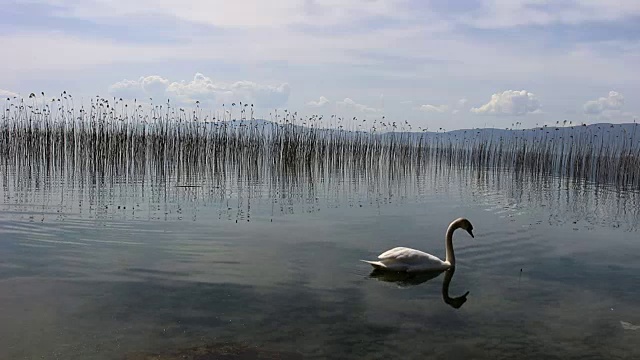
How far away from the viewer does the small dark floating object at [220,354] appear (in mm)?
5637

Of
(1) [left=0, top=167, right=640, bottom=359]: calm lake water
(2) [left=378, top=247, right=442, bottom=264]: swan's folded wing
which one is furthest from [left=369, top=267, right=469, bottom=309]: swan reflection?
(2) [left=378, top=247, right=442, bottom=264]: swan's folded wing

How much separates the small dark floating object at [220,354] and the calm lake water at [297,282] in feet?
0.17

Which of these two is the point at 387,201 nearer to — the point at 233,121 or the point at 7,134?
the point at 233,121

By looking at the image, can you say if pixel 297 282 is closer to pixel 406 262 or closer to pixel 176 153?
pixel 406 262

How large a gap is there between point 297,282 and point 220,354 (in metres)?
2.70

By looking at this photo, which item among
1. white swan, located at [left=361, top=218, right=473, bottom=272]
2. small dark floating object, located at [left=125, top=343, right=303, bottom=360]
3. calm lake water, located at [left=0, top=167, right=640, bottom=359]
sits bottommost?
small dark floating object, located at [left=125, top=343, right=303, bottom=360]

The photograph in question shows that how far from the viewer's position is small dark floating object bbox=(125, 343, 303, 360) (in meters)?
5.64

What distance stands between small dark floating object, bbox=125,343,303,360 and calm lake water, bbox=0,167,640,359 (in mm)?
50

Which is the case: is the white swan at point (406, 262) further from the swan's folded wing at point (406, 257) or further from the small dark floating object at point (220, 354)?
the small dark floating object at point (220, 354)

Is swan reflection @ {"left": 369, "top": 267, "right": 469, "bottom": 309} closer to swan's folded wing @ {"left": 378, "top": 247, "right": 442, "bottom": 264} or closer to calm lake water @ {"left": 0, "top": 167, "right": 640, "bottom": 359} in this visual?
calm lake water @ {"left": 0, "top": 167, "right": 640, "bottom": 359}

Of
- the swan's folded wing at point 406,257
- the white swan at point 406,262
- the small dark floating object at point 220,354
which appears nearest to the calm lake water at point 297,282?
the small dark floating object at point 220,354

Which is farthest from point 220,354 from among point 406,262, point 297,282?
point 406,262

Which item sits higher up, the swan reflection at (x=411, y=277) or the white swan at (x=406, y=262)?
the white swan at (x=406, y=262)

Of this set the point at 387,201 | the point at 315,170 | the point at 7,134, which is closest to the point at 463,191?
the point at 387,201
